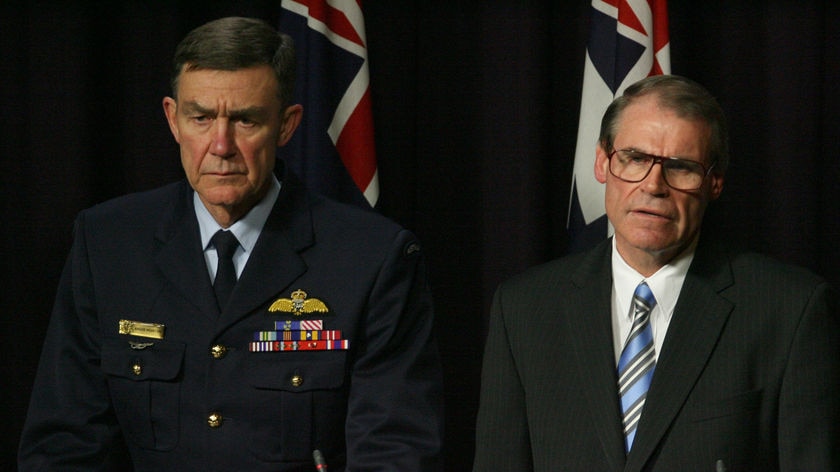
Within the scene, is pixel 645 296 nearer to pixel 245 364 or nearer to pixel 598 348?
pixel 598 348

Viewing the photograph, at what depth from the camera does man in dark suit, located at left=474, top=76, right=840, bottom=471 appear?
6.66 feet

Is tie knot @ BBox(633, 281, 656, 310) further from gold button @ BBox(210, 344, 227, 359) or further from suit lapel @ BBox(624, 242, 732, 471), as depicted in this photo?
gold button @ BBox(210, 344, 227, 359)

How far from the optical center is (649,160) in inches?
83.7

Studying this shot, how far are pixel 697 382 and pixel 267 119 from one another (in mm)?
919

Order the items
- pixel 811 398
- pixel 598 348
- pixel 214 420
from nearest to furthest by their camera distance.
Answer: pixel 811 398 < pixel 598 348 < pixel 214 420

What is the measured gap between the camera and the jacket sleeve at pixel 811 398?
6.55 ft

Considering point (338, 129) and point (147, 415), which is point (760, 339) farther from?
point (338, 129)

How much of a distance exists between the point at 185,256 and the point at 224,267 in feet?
0.28

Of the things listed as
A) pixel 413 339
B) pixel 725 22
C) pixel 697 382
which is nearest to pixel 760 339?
pixel 697 382

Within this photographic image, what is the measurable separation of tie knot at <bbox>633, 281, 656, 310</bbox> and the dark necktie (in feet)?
2.50

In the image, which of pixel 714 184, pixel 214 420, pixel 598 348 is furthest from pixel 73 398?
pixel 714 184

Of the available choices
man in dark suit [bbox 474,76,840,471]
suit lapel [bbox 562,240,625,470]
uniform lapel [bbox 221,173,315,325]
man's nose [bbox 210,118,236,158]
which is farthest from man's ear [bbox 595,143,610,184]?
man's nose [bbox 210,118,236,158]

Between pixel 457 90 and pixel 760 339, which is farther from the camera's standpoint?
pixel 457 90

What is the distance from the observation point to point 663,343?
209 centimetres
